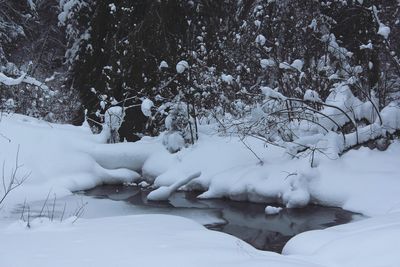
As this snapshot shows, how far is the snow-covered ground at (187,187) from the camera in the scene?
442 cm

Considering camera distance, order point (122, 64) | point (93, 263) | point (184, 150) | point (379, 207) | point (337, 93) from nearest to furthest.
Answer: point (93, 263) < point (379, 207) < point (337, 93) < point (184, 150) < point (122, 64)

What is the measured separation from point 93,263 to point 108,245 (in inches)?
24.6

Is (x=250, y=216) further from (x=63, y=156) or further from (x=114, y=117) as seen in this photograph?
(x=114, y=117)

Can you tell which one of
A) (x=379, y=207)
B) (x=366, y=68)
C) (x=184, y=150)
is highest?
(x=366, y=68)

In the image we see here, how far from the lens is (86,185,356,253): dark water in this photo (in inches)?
287

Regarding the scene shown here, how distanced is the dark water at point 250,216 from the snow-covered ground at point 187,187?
286 mm

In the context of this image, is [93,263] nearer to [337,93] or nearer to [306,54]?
[337,93]

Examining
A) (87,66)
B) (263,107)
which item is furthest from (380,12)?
(87,66)

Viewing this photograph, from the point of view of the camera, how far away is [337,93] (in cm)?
1002

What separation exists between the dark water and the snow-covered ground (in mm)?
286

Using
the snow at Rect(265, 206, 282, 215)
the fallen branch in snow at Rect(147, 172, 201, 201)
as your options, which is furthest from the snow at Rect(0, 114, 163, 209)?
the snow at Rect(265, 206, 282, 215)

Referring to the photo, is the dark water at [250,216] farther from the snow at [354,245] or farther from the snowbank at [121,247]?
the snowbank at [121,247]

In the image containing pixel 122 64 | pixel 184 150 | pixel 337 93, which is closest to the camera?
pixel 337 93

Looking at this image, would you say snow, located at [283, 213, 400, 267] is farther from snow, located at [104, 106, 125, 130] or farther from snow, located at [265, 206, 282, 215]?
snow, located at [104, 106, 125, 130]
